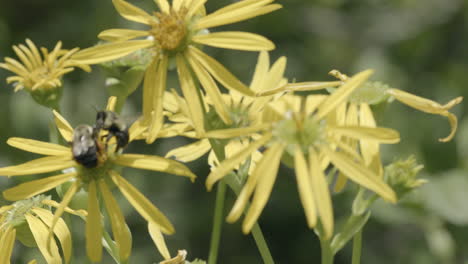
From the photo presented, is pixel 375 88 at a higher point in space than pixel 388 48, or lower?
lower

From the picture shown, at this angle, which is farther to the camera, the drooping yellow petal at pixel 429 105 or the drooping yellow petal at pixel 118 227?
the drooping yellow petal at pixel 429 105

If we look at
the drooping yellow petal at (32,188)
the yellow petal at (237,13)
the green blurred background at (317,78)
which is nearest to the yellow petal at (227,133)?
the yellow petal at (237,13)

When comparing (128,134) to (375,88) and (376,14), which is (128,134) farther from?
(376,14)

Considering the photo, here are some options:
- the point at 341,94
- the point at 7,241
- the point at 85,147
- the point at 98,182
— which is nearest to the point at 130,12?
the point at 85,147

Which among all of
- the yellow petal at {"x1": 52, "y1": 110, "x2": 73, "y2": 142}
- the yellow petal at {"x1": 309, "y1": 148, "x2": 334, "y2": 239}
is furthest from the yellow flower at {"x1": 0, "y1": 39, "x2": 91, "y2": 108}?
the yellow petal at {"x1": 309, "y1": 148, "x2": 334, "y2": 239}

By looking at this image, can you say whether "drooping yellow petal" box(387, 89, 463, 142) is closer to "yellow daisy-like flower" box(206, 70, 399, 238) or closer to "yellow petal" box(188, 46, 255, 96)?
"yellow daisy-like flower" box(206, 70, 399, 238)

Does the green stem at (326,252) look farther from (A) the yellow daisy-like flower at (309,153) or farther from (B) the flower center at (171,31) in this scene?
(B) the flower center at (171,31)

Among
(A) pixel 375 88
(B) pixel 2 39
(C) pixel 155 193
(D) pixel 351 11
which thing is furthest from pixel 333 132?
(D) pixel 351 11

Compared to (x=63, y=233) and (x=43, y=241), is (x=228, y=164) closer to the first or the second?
(x=63, y=233)

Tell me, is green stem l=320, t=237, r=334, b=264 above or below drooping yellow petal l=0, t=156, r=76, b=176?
below
